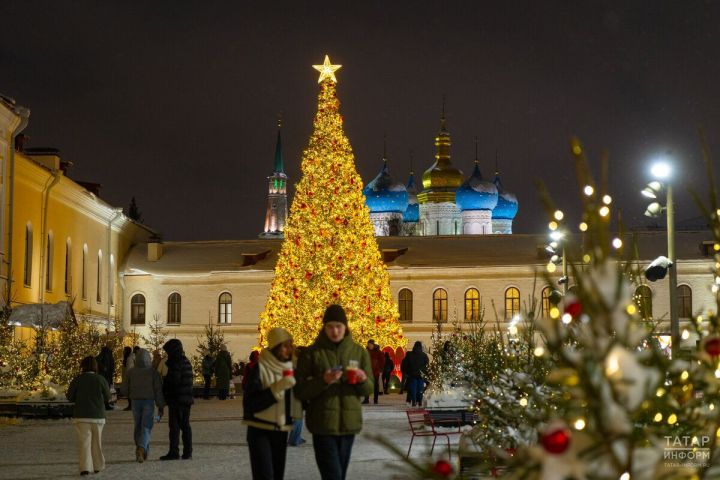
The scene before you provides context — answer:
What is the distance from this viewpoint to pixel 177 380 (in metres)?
17.1

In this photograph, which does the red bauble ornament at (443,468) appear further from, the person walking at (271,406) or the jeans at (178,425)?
the jeans at (178,425)

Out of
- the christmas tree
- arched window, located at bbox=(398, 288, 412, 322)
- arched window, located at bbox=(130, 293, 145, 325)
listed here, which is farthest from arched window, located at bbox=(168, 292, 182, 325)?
the christmas tree

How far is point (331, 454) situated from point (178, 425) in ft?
25.3

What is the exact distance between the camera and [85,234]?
50.5 m

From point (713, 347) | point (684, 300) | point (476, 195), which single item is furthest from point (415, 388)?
point (476, 195)

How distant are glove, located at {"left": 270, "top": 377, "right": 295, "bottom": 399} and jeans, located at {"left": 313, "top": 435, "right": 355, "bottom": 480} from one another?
1.75ft

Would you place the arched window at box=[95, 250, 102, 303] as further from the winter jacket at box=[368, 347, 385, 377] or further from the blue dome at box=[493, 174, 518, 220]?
the blue dome at box=[493, 174, 518, 220]

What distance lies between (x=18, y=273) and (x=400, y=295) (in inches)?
940

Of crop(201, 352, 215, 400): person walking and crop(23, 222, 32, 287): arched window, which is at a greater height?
crop(23, 222, 32, 287): arched window

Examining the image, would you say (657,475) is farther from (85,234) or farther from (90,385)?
(85,234)

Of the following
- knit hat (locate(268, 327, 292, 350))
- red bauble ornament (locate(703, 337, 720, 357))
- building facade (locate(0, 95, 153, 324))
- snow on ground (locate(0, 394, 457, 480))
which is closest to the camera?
red bauble ornament (locate(703, 337, 720, 357))

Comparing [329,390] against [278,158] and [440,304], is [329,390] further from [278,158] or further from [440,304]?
[278,158]

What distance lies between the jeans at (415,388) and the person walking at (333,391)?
2117cm

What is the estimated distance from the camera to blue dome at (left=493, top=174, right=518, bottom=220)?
84125 mm
